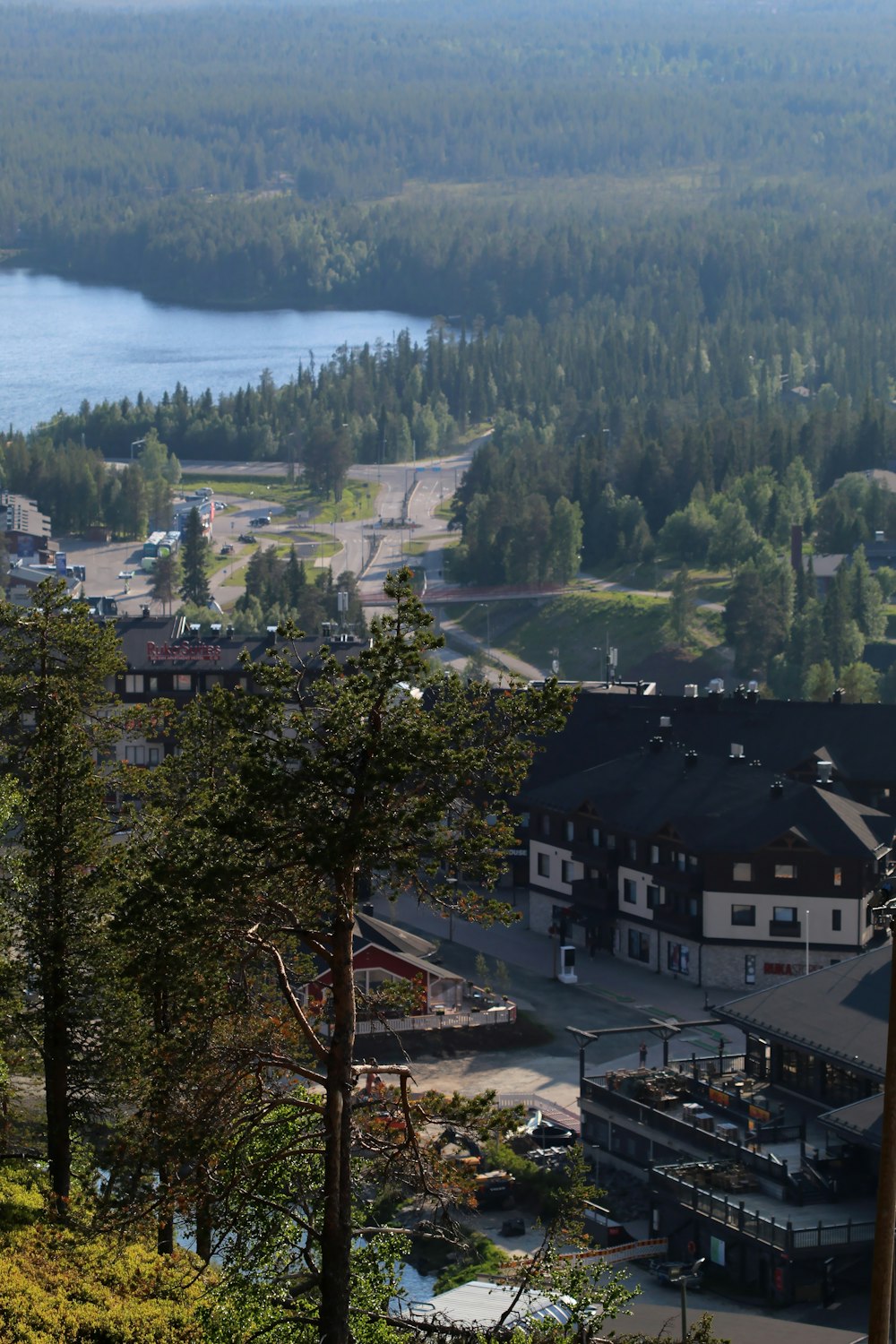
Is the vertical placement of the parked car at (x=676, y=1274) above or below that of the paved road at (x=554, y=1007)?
above

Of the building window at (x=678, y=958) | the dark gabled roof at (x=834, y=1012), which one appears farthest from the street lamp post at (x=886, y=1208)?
the building window at (x=678, y=958)

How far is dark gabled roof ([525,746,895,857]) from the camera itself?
6153 cm

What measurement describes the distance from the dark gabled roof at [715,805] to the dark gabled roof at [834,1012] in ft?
40.2

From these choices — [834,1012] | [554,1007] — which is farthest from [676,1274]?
[554,1007]

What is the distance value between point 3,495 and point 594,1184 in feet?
409

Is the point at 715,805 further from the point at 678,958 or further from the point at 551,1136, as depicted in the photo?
the point at 551,1136

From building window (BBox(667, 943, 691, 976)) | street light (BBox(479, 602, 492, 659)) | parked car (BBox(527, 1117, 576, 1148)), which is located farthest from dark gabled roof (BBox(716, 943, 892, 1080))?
street light (BBox(479, 602, 492, 659))

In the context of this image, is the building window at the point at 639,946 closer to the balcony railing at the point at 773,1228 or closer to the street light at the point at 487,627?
the balcony railing at the point at 773,1228

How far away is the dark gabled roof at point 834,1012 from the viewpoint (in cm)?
4434

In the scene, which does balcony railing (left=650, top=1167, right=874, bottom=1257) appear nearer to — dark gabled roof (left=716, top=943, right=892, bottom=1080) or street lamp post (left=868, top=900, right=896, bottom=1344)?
dark gabled roof (left=716, top=943, right=892, bottom=1080)

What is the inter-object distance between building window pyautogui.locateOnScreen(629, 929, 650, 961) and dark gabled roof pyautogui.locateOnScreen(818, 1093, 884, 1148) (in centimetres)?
2019

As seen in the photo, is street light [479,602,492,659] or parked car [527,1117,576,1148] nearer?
parked car [527,1117,576,1148]

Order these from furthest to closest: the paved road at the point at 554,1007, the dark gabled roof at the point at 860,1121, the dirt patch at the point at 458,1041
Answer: the dirt patch at the point at 458,1041 < the paved road at the point at 554,1007 < the dark gabled roof at the point at 860,1121

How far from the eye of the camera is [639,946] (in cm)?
6325
